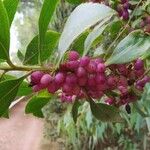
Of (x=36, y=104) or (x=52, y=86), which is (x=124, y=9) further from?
(x=52, y=86)

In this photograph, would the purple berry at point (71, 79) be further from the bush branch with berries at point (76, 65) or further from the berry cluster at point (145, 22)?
the berry cluster at point (145, 22)

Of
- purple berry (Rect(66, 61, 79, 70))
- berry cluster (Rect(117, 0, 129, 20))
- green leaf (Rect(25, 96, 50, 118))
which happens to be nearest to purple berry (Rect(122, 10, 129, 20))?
berry cluster (Rect(117, 0, 129, 20))

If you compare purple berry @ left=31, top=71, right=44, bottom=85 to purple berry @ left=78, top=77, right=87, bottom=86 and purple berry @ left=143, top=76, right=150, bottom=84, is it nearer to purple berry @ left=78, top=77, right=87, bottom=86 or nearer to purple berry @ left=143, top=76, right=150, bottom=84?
purple berry @ left=78, top=77, right=87, bottom=86

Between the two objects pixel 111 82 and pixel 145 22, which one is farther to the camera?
pixel 145 22

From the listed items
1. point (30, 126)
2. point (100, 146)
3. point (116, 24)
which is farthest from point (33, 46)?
point (30, 126)

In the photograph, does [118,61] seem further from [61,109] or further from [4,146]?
[4,146]

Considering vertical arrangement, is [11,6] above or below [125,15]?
above

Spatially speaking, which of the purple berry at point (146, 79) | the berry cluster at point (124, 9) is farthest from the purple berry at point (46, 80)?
the berry cluster at point (124, 9)

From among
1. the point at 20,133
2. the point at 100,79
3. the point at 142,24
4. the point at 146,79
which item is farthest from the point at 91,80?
the point at 20,133
